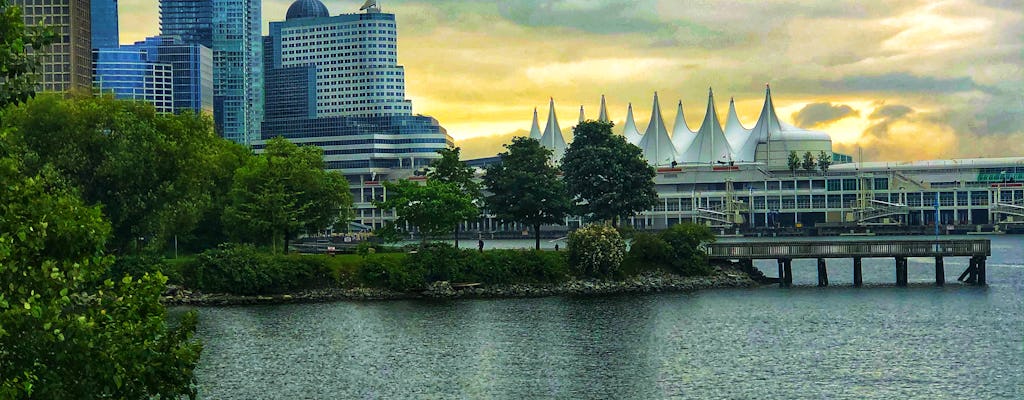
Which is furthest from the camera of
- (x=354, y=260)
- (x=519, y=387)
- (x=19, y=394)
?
(x=354, y=260)

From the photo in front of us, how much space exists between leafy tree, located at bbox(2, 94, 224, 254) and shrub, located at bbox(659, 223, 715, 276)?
27.7 meters

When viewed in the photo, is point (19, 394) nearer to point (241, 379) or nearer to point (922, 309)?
point (241, 379)

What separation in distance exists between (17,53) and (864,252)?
70.0 m

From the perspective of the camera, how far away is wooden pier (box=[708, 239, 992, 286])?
85188 millimetres

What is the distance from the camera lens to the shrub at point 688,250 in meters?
85.9

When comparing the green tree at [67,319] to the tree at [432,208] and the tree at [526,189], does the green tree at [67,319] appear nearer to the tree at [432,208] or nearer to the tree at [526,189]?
the tree at [432,208]

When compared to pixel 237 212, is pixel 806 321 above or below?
below

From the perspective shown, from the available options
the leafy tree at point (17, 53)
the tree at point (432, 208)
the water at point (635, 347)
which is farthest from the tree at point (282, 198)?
the leafy tree at point (17, 53)

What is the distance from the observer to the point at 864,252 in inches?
3393

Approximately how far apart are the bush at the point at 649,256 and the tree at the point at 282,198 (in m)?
19.5

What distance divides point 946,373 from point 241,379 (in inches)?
936

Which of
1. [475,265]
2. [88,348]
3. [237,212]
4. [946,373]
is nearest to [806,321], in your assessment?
[946,373]

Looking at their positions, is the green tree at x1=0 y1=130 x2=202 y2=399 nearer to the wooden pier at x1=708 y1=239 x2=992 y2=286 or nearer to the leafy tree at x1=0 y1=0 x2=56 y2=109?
the leafy tree at x1=0 y1=0 x2=56 y2=109

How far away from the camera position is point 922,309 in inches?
2795
